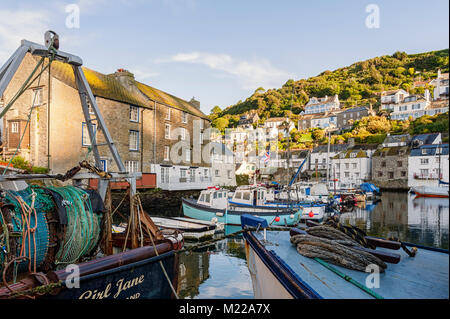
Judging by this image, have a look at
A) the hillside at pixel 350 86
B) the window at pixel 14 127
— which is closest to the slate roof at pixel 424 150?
the window at pixel 14 127

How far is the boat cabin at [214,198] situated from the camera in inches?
903

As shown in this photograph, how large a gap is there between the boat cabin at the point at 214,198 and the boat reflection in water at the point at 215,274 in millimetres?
6097

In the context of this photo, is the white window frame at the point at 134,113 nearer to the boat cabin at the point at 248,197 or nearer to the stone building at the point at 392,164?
the boat cabin at the point at 248,197

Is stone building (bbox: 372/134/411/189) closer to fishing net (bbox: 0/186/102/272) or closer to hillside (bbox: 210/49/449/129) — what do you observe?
hillside (bbox: 210/49/449/129)

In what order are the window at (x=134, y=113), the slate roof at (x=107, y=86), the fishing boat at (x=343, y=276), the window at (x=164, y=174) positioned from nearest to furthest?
1. the fishing boat at (x=343, y=276)
2. the slate roof at (x=107, y=86)
3. the window at (x=134, y=113)
4. the window at (x=164, y=174)

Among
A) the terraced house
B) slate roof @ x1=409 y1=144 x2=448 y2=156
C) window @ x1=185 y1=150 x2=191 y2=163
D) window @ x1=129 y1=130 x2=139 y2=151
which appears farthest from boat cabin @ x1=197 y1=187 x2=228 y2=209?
slate roof @ x1=409 y1=144 x2=448 y2=156

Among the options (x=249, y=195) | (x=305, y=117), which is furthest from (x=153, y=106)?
(x=305, y=117)

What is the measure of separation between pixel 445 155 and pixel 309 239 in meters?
3.75

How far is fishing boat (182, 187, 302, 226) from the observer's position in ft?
69.1

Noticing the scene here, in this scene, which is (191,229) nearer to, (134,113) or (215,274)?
(215,274)

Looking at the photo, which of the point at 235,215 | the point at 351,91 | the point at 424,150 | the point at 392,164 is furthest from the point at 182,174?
the point at 351,91

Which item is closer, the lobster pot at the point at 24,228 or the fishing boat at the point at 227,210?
the lobster pot at the point at 24,228

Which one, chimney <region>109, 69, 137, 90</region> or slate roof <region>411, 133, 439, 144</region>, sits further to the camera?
slate roof <region>411, 133, 439, 144</region>

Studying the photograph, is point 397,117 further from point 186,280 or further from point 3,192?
point 3,192
